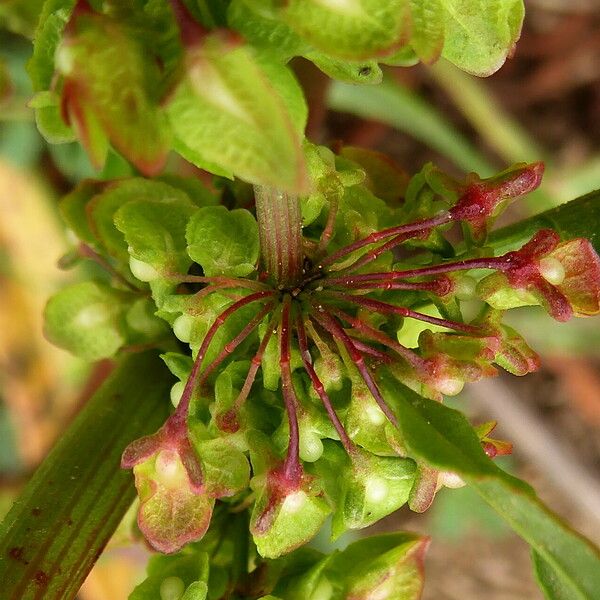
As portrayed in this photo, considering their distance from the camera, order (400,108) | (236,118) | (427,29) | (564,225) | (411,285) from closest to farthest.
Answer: (236,118) → (427,29) → (411,285) → (564,225) → (400,108)

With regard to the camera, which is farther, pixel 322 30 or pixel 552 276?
pixel 552 276

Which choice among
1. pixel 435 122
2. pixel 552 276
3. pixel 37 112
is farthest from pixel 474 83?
pixel 37 112

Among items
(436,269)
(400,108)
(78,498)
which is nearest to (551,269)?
(436,269)

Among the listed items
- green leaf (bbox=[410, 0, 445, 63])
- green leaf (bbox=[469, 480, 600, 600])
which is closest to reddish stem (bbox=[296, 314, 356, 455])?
Result: green leaf (bbox=[469, 480, 600, 600])

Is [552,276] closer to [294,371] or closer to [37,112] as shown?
[294,371]

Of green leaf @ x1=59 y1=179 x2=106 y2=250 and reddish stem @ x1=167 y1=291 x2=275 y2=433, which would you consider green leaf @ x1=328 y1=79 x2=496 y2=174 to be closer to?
green leaf @ x1=59 y1=179 x2=106 y2=250

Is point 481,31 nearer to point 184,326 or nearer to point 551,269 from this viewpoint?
point 551,269
